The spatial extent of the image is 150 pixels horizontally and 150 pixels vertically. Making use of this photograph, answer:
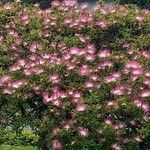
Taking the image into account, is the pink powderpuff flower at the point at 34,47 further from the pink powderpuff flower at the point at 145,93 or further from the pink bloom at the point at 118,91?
the pink powderpuff flower at the point at 145,93

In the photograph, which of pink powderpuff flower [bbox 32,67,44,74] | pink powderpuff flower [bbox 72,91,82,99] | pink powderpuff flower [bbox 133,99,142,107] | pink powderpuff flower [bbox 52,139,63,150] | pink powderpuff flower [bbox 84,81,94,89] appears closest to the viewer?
pink powderpuff flower [bbox 133,99,142,107]

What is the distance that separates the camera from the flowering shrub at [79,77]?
7.73 metres

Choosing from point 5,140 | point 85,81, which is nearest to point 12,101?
point 85,81

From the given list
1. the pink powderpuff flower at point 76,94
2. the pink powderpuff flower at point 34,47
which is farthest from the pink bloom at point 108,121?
the pink powderpuff flower at point 34,47

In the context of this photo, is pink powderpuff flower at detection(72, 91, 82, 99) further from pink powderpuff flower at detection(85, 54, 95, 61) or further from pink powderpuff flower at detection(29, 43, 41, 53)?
pink powderpuff flower at detection(29, 43, 41, 53)

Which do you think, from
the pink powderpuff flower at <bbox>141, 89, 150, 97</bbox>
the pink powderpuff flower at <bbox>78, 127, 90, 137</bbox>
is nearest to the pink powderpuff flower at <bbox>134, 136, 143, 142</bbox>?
the pink powderpuff flower at <bbox>141, 89, 150, 97</bbox>

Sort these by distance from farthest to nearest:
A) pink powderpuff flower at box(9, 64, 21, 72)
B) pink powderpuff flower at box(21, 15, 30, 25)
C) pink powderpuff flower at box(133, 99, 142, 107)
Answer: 1. pink powderpuff flower at box(21, 15, 30, 25)
2. pink powderpuff flower at box(9, 64, 21, 72)
3. pink powderpuff flower at box(133, 99, 142, 107)

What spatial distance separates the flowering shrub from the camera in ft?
25.3

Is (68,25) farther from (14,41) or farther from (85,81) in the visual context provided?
(85,81)

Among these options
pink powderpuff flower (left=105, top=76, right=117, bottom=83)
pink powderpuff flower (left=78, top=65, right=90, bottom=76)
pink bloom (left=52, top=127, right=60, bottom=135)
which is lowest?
pink bloom (left=52, top=127, right=60, bottom=135)

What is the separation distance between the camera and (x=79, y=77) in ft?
27.2

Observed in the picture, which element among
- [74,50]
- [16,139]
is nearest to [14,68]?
[74,50]

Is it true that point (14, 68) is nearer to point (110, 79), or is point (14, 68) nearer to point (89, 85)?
point (89, 85)

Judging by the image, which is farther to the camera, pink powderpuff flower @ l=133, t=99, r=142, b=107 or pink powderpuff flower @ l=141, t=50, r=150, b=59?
pink powderpuff flower @ l=141, t=50, r=150, b=59
